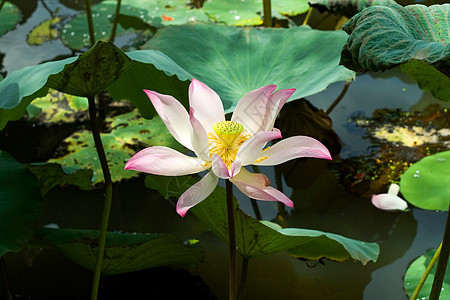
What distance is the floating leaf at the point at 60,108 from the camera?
1.95 meters

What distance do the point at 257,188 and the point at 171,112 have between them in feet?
0.57

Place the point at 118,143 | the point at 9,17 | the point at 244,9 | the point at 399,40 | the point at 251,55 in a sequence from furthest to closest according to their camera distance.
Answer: the point at 9,17
the point at 244,9
the point at 118,143
the point at 251,55
the point at 399,40

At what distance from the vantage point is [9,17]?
2660mm

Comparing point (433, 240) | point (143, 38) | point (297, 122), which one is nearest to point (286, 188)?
point (297, 122)

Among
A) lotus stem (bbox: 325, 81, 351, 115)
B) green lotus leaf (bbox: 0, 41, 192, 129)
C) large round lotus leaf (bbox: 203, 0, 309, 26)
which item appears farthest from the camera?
large round lotus leaf (bbox: 203, 0, 309, 26)

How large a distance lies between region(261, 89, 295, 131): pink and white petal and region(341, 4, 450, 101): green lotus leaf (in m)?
0.10

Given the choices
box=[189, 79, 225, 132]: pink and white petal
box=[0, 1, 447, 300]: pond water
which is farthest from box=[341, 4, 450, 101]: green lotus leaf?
box=[0, 1, 447, 300]: pond water

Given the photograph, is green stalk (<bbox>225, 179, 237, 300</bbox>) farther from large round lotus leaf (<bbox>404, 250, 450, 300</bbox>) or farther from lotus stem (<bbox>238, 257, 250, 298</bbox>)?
large round lotus leaf (<bbox>404, 250, 450, 300</bbox>)

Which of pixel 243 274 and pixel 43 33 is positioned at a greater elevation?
pixel 243 274

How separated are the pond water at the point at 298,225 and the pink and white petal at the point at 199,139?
0.61m

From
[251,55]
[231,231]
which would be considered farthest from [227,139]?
[251,55]

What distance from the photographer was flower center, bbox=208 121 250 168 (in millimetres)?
775

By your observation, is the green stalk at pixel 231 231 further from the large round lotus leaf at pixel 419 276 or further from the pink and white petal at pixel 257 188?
the large round lotus leaf at pixel 419 276

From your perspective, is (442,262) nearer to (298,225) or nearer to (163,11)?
(298,225)
